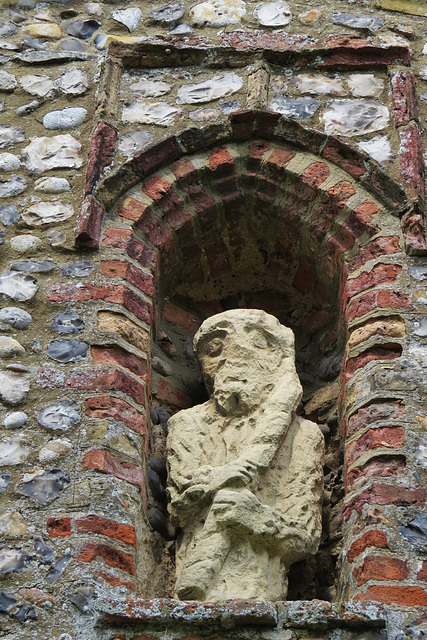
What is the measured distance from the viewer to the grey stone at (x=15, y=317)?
16.5 ft

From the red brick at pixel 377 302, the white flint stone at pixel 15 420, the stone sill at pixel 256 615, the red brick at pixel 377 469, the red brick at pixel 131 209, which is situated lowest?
the stone sill at pixel 256 615

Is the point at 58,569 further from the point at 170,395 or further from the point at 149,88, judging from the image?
the point at 149,88

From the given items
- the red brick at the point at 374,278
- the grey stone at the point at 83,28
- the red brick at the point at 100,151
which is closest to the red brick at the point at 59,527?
the red brick at the point at 374,278

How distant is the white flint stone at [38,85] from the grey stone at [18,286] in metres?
1.23

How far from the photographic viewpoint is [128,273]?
207 inches

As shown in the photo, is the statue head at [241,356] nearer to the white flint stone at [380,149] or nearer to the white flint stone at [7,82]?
the white flint stone at [380,149]

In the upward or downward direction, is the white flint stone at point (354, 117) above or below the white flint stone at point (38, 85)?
below

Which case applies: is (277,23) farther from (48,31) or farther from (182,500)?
(182,500)

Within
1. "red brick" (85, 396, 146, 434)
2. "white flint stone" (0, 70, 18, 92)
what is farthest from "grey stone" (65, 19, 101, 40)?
"red brick" (85, 396, 146, 434)

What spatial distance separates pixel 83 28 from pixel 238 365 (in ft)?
7.69

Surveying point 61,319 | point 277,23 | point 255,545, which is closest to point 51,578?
point 255,545

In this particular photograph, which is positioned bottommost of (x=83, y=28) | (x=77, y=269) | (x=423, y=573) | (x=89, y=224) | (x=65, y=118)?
(x=423, y=573)

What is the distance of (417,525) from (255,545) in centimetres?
56

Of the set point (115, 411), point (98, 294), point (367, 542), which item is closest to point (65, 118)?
point (98, 294)
